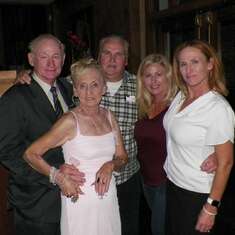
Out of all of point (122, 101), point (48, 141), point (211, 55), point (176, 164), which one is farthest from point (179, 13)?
point (48, 141)

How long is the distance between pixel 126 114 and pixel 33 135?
730 millimetres

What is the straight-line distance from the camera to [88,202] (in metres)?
1.87

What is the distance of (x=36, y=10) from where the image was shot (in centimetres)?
755

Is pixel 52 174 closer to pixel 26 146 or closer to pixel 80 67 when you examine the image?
pixel 26 146

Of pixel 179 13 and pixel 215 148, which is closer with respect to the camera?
pixel 215 148

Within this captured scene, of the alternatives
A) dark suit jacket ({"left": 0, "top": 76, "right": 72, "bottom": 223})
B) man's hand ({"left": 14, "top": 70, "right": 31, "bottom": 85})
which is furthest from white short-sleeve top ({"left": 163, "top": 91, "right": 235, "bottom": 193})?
man's hand ({"left": 14, "top": 70, "right": 31, "bottom": 85})

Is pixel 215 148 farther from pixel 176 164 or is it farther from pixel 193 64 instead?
pixel 193 64

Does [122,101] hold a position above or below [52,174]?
above

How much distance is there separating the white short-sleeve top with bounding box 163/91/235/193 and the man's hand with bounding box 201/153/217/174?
0.02 meters

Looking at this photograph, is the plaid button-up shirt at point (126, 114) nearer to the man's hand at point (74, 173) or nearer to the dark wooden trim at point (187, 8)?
the man's hand at point (74, 173)

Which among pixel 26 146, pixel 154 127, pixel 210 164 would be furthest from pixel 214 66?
pixel 26 146

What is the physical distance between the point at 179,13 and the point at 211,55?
168cm

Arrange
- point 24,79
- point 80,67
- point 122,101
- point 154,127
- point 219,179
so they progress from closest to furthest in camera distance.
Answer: point 219,179 < point 80,67 < point 24,79 < point 154,127 < point 122,101

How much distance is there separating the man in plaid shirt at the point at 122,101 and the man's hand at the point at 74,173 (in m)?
0.67
